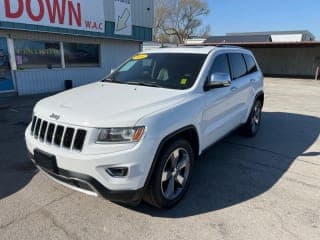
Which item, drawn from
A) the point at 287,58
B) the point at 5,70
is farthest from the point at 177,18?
the point at 5,70

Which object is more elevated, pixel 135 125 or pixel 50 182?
pixel 135 125

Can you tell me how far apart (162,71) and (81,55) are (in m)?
10.3

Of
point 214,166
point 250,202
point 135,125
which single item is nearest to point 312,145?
point 214,166

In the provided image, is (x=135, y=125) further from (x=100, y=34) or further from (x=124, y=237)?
(x=100, y=34)

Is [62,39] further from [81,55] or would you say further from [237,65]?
[237,65]

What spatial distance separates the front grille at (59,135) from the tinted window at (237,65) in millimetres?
3056

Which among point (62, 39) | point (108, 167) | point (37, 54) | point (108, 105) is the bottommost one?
point (108, 167)

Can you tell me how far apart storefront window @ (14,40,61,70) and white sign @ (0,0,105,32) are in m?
0.97

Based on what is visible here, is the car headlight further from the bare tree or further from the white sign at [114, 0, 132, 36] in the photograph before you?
the bare tree

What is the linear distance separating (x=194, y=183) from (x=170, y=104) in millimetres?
1378

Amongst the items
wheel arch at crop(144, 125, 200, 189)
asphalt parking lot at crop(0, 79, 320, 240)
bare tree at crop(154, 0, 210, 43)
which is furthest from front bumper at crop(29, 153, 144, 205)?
bare tree at crop(154, 0, 210, 43)

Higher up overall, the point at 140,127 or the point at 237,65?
the point at 237,65

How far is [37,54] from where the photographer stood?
1140 cm

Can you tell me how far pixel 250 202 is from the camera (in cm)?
342
